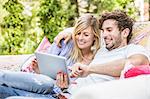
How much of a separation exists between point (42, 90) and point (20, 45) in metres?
2.72

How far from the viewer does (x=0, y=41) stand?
4.97 metres

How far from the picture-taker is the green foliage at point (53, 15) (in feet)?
16.5

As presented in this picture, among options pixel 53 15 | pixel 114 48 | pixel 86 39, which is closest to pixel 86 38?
pixel 86 39

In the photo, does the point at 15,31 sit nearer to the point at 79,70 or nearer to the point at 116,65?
the point at 79,70

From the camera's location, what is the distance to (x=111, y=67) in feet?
7.34

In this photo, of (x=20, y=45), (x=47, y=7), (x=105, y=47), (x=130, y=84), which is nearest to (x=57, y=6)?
(x=47, y=7)

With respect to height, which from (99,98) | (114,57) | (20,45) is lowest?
(20,45)

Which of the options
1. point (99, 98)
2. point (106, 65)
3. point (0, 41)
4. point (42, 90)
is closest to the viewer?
point (99, 98)

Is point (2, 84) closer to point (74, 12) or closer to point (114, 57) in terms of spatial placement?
point (114, 57)

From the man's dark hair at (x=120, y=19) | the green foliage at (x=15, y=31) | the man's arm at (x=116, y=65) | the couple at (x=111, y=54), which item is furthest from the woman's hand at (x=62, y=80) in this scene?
the green foliage at (x=15, y=31)

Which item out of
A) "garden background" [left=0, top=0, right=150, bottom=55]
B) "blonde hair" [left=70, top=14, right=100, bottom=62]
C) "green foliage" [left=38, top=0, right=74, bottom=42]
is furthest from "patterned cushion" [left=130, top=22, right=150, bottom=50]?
"green foliage" [left=38, top=0, right=74, bottom=42]

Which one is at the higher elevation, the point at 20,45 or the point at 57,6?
the point at 57,6

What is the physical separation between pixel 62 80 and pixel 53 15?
276cm

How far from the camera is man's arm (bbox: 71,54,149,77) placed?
2.16 metres
